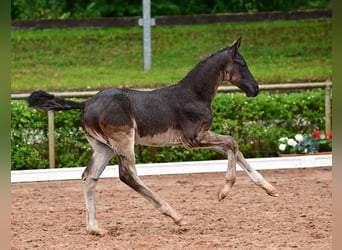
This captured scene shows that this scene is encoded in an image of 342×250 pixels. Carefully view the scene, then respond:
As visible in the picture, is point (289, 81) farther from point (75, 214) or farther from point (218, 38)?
point (75, 214)

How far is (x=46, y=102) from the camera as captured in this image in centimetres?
518

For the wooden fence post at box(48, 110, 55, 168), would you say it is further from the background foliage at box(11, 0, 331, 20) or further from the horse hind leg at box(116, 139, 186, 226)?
the background foliage at box(11, 0, 331, 20)

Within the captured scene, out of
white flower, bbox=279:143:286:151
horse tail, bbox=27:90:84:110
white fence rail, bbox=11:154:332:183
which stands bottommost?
white fence rail, bbox=11:154:332:183

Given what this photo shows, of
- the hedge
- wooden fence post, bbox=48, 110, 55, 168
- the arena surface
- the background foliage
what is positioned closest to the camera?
the arena surface

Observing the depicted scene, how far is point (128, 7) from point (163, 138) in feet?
47.1

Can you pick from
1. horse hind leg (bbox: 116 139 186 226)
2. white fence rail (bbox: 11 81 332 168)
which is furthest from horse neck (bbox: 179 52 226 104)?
white fence rail (bbox: 11 81 332 168)

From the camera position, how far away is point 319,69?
14.6 m

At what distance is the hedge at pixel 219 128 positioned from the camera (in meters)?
9.23

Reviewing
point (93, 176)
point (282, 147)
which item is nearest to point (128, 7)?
point (282, 147)

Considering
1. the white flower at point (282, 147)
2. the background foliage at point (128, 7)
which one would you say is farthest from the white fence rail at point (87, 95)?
the background foliage at point (128, 7)

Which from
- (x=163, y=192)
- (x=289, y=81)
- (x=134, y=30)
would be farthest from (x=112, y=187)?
(x=134, y=30)

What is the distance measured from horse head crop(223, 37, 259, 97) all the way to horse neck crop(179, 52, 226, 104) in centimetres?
5

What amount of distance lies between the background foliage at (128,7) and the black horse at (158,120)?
44.1 feet

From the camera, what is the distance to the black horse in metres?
5.11
